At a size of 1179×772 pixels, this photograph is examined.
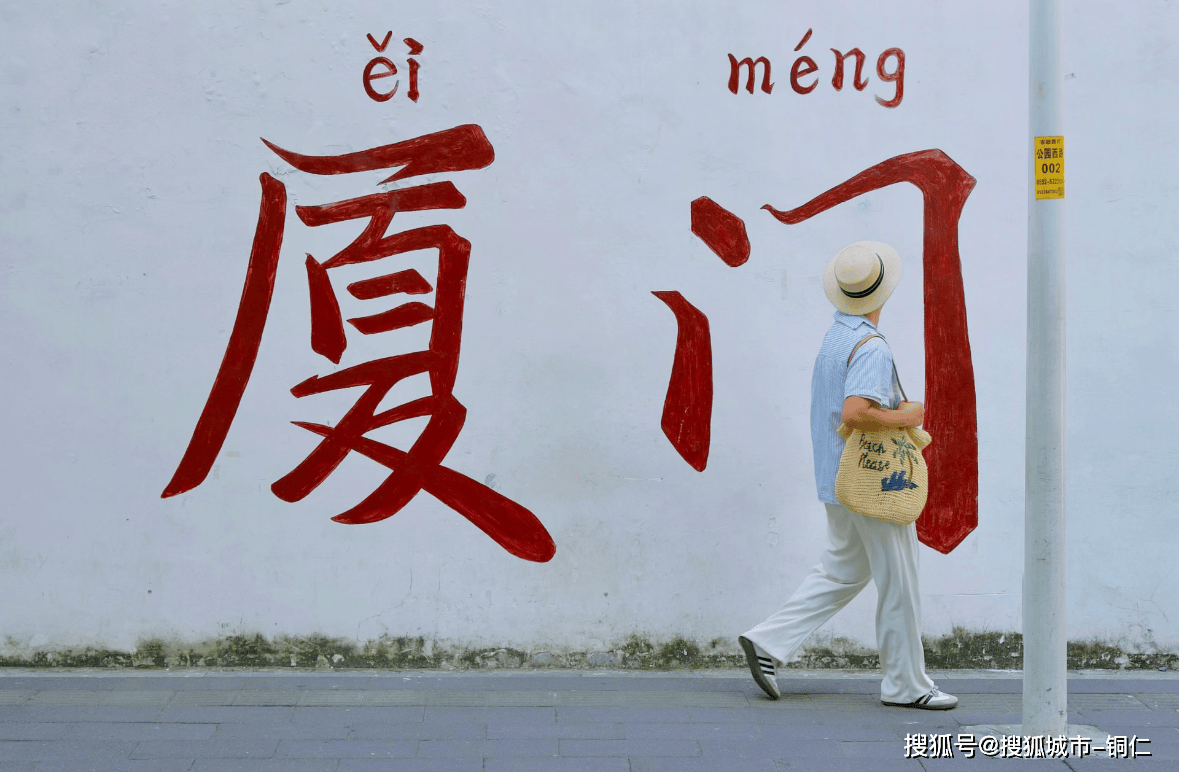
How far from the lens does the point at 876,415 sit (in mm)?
4113

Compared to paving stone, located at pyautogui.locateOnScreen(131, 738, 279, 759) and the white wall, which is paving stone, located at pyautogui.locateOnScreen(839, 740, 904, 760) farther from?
paving stone, located at pyautogui.locateOnScreen(131, 738, 279, 759)

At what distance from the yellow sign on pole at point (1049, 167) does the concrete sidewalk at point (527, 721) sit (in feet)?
6.38

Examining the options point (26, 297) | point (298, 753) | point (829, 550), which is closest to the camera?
point (298, 753)

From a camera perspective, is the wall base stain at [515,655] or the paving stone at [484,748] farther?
the wall base stain at [515,655]

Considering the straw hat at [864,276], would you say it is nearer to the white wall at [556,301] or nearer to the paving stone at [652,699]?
the white wall at [556,301]

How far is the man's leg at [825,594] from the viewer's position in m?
4.42

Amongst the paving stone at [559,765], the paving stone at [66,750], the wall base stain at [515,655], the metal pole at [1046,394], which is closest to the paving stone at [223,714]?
the paving stone at [66,750]

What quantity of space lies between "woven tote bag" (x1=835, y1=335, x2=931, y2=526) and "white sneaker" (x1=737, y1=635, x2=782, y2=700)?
718 millimetres

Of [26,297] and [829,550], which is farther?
[26,297]

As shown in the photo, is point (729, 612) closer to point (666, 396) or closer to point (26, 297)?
point (666, 396)

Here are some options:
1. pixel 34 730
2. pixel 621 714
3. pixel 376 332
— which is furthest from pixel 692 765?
pixel 34 730

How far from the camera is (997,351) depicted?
4922 mm

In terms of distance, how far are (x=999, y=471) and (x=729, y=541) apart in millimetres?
1268

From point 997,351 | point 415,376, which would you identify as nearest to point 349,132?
point 415,376
